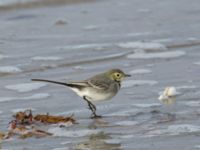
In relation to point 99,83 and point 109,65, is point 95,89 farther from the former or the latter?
point 109,65

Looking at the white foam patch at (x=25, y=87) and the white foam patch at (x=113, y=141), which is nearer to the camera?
the white foam patch at (x=113, y=141)

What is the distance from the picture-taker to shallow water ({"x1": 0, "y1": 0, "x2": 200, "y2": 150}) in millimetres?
7211

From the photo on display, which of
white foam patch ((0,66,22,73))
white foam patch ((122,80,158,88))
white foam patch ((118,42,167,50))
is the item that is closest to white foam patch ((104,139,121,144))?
white foam patch ((122,80,158,88))

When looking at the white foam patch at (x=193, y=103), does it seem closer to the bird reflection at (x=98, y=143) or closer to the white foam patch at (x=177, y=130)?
the white foam patch at (x=177, y=130)

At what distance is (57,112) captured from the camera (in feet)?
26.7

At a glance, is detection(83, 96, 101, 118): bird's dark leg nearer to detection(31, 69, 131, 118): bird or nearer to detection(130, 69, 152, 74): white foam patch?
detection(31, 69, 131, 118): bird

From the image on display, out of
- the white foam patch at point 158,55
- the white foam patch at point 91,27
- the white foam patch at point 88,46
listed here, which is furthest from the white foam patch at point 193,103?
the white foam patch at point 91,27

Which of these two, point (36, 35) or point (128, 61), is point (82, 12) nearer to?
point (36, 35)

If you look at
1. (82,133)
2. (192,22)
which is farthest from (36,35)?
(82,133)

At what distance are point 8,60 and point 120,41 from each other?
1.79m

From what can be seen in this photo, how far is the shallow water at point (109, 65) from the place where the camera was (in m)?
7.21

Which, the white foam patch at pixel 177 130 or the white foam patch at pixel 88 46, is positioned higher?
the white foam patch at pixel 88 46

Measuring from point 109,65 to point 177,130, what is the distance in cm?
308

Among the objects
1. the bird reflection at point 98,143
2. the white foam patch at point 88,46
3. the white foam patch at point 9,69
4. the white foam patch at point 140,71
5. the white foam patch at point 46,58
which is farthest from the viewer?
the white foam patch at point 88,46
